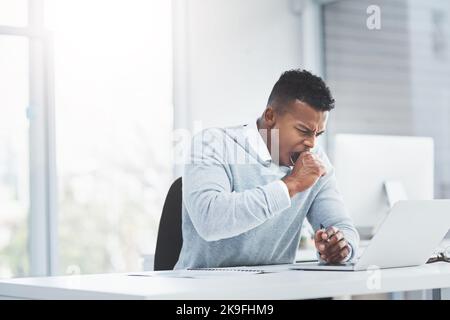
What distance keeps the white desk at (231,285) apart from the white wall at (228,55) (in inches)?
115

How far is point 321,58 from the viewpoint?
5.46m

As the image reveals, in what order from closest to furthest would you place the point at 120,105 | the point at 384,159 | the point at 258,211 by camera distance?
the point at 258,211 < the point at 384,159 < the point at 120,105

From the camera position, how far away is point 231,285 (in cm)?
172

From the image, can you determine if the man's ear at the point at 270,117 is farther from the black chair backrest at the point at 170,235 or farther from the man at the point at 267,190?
the black chair backrest at the point at 170,235

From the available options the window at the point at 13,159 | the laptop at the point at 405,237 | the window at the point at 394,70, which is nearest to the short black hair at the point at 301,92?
the laptop at the point at 405,237

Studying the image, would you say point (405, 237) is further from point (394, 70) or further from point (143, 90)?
point (394, 70)

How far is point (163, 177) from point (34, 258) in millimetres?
863

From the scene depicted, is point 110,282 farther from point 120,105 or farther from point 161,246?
point 120,105

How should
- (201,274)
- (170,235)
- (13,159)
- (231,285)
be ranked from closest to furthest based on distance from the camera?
(231,285) < (201,274) < (170,235) < (13,159)

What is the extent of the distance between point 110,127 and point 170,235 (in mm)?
2149

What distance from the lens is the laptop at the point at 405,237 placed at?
199 centimetres

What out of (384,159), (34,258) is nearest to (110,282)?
(384,159)

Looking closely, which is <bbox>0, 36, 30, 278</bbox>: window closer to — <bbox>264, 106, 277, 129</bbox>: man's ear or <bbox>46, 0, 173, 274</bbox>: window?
<bbox>46, 0, 173, 274</bbox>: window

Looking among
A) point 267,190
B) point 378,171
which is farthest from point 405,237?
point 378,171
